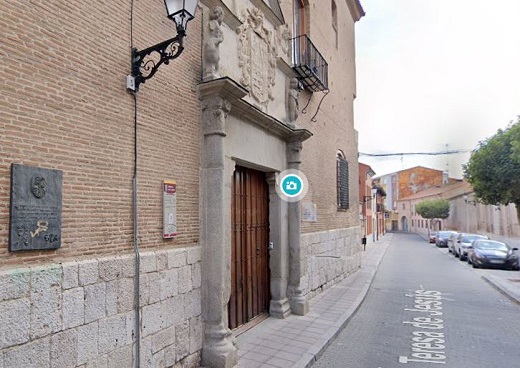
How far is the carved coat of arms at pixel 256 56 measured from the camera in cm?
572

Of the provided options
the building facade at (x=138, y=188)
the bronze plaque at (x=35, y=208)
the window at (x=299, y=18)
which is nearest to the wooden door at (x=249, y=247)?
the building facade at (x=138, y=188)

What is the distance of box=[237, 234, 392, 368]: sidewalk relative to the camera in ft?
15.6

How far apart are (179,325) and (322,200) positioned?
6156 mm

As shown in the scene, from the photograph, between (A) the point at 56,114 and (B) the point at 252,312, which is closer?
(A) the point at 56,114

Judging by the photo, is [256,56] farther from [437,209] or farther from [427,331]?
[437,209]

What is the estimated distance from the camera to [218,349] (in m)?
4.43

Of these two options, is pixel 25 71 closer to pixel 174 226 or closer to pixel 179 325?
pixel 174 226

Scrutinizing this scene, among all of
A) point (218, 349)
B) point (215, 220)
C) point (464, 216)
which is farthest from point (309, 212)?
point (464, 216)

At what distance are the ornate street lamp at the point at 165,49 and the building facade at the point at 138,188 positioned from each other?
0.11 metres

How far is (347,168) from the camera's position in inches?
493

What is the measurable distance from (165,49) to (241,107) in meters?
1.75


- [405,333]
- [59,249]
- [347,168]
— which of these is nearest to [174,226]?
[59,249]

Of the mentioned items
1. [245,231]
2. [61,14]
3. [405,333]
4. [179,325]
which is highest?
[61,14]

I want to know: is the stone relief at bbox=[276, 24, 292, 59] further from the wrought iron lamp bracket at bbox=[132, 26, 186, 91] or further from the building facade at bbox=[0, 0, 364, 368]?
the wrought iron lamp bracket at bbox=[132, 26, 186, 91]
